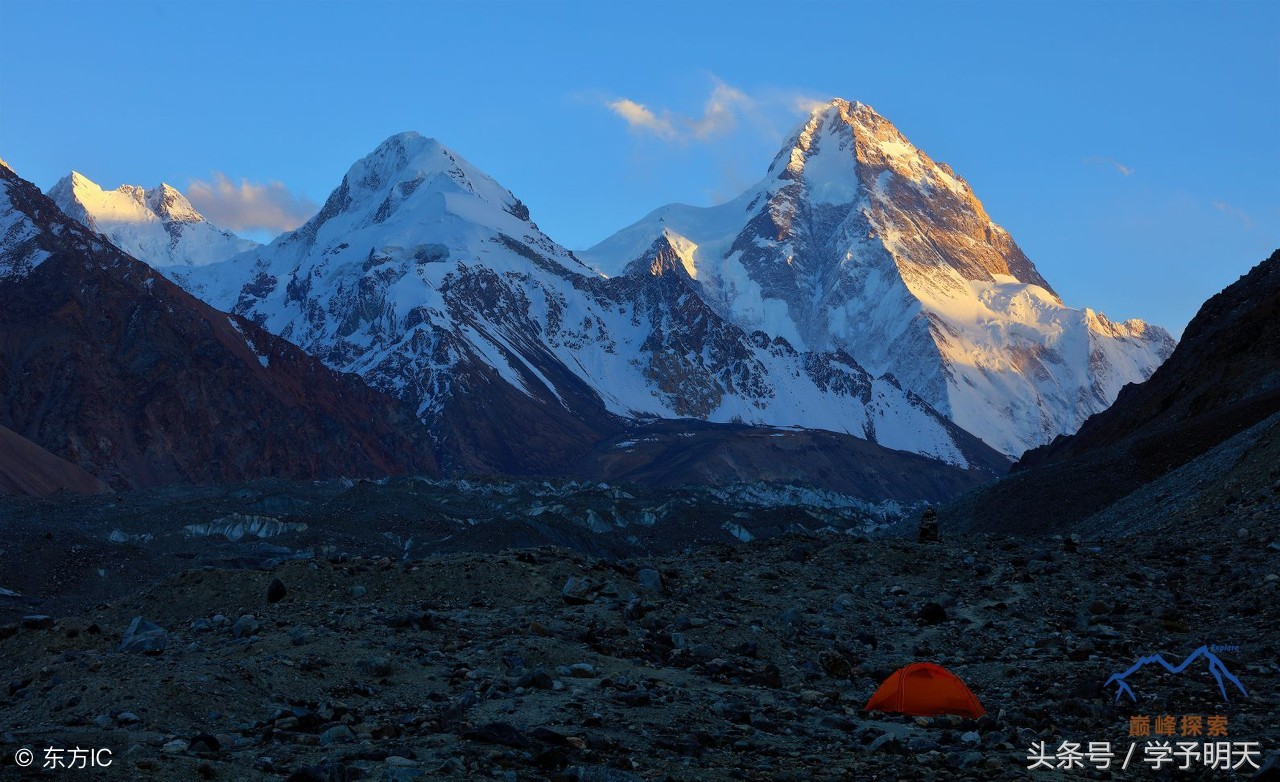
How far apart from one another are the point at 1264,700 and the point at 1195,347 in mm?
72330

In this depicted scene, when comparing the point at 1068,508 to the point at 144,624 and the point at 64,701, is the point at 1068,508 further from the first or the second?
the point at 64,701

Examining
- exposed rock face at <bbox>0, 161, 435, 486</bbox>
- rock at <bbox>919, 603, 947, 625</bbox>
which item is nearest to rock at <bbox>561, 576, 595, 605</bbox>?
rock at <bbox>919, 603, 947, 625</bbox>

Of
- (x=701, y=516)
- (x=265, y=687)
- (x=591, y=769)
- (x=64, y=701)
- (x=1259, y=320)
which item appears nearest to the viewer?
(x=591, y=769)

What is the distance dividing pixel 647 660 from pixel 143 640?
739 centimetres

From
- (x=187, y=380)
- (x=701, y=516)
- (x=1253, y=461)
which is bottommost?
(x=1253, y=461)

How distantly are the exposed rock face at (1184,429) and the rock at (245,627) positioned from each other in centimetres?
2563

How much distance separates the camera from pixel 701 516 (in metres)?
105

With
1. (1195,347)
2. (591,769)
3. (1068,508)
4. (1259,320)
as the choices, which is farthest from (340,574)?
(1195,347)

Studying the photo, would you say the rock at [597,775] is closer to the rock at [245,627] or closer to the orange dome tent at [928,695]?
the orange dome tent at [928,695]

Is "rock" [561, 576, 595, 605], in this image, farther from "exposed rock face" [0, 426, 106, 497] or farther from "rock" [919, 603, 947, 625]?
"exposed rock face" [0, 426, 106, 497]

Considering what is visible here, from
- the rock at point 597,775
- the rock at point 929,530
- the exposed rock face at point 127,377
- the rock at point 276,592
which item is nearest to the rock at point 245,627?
the rock at point 276,592

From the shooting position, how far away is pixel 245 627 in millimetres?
21844

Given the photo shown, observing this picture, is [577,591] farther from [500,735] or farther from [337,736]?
[500,735]

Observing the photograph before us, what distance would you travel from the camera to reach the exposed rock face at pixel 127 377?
15225cm
